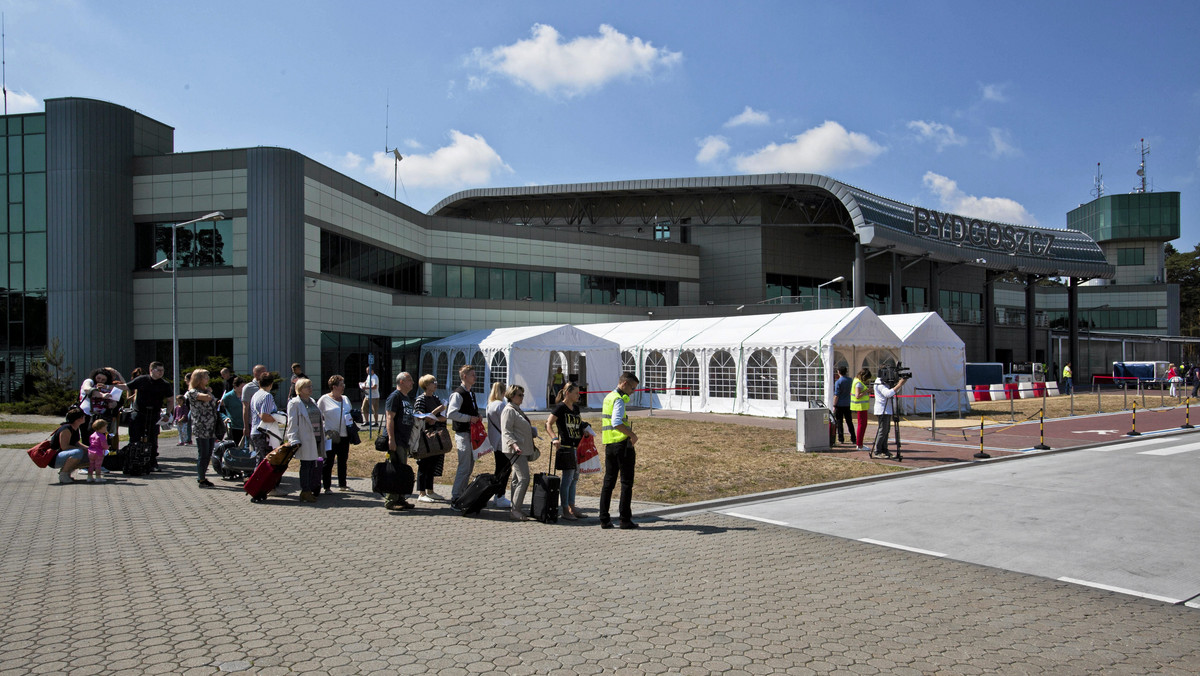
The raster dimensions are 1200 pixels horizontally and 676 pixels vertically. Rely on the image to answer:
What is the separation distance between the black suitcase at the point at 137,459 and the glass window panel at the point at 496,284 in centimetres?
2927

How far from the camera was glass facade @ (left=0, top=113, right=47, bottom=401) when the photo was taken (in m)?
29.2

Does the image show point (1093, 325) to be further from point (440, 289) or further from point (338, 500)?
point (338, 500)

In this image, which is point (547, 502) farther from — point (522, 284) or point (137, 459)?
point (522, 284)

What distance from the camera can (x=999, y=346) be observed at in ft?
190

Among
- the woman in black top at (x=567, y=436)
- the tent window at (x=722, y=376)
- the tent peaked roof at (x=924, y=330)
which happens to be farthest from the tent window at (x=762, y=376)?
the woman in black top at (x=567, y=436)

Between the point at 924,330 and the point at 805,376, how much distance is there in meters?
5.52

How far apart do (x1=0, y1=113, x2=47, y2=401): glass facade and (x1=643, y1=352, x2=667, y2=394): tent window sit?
954 inches

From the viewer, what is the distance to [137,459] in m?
12.1

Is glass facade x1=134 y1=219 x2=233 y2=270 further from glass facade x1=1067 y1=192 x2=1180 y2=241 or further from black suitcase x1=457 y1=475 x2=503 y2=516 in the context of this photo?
glass facade x1=1067 y1=192 x2=1180 y2=241

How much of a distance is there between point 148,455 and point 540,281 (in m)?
31.3

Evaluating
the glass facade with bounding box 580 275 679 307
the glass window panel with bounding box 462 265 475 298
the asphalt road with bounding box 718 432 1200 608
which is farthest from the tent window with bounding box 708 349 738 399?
the glass window panel with bounding box 462 265 475 298

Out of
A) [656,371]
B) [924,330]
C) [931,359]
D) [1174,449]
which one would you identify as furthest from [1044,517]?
[656,371]

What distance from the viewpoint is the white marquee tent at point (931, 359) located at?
81.6ft

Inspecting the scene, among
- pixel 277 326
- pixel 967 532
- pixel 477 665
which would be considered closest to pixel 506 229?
pixel 277 326
